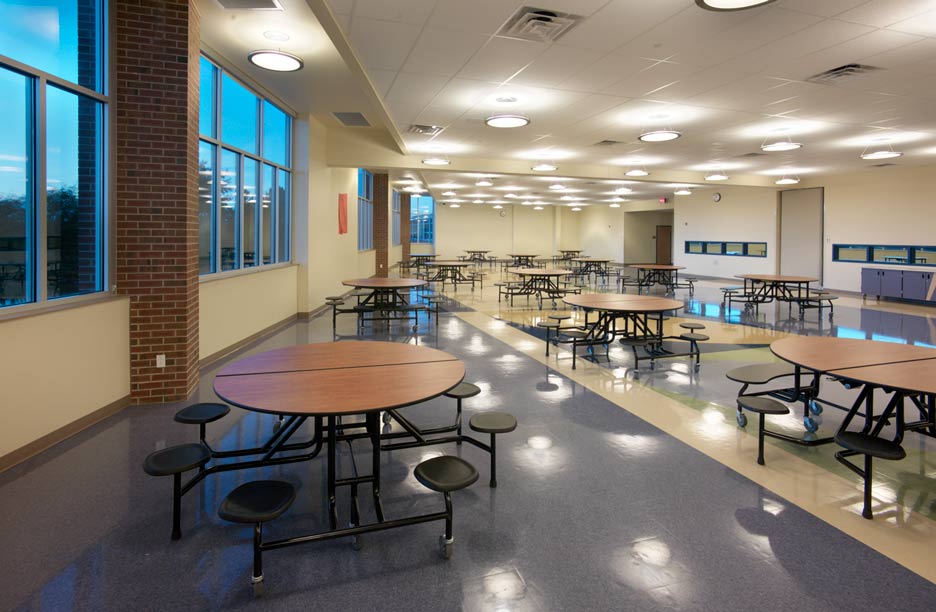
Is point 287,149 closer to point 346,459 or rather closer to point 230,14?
A: point 230,14

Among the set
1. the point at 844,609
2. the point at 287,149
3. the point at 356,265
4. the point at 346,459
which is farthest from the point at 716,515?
the point at 356,265

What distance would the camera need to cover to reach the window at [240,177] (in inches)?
221

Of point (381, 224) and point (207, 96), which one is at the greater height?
point (207, 96)

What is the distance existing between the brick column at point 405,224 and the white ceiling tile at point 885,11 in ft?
60.1

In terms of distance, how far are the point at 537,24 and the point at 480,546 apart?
3.87m

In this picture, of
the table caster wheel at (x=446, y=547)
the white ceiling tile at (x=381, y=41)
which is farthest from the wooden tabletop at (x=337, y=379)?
the white ceiling tile at (x=381, y=41)

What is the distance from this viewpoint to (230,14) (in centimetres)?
468

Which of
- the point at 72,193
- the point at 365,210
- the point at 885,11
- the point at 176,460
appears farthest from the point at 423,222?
the point at 176,460

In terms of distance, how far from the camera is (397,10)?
3969 millimetres

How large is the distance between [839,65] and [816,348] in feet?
11.0

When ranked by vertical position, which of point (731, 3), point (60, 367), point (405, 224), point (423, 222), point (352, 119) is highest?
point (423, 222)

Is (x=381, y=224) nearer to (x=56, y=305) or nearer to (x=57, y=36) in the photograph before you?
(x=57, y=36)

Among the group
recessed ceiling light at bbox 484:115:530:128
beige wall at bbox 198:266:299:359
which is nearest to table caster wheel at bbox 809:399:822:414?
recessed ceiling light at bbox 484:115:530:128

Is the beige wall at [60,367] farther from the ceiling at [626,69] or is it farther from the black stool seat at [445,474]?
the ceiling at [626,69]
